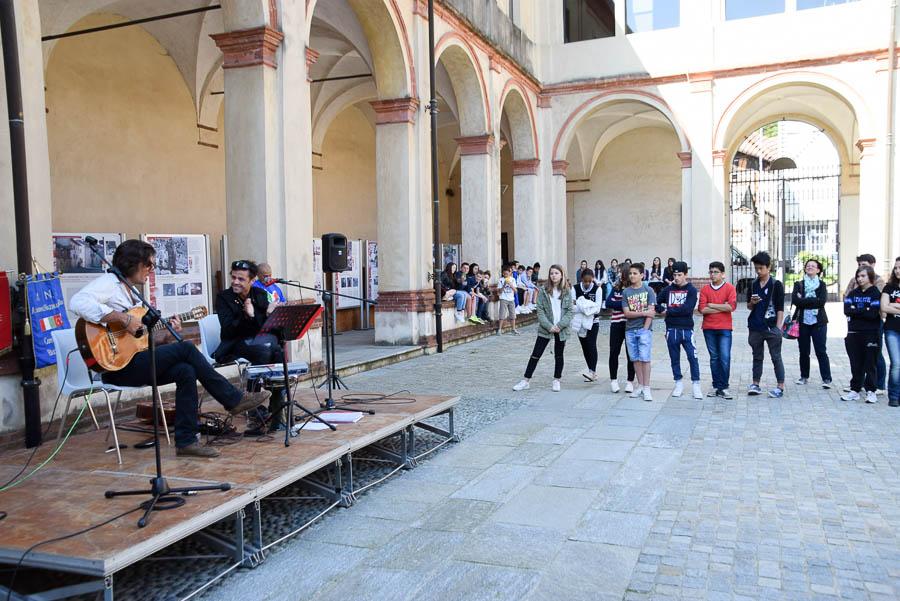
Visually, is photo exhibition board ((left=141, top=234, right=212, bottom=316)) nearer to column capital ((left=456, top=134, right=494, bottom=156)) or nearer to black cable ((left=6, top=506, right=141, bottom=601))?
column capital ((left=456, top=134, right=494, bottom=156))

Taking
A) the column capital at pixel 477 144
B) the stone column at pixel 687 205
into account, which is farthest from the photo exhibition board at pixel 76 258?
the stone column at pixel 687 205

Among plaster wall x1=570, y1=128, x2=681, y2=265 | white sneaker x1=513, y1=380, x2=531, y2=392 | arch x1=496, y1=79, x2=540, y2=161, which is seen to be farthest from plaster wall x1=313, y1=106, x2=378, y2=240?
white sneaker x1=513, y1=380, x2=531, y2=392

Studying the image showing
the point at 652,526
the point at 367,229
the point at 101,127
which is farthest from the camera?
the point at 367,229

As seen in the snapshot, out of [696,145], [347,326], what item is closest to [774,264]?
[696,145]

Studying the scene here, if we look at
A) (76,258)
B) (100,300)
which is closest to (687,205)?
(76,258)

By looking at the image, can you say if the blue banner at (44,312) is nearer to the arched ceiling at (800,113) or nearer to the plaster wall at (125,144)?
the plaster wall at (125,144)

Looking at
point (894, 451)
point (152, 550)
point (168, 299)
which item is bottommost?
point (894, 451)

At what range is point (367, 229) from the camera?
21656 millimetres

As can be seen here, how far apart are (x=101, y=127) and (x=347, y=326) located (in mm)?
6206

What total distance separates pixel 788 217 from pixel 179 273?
72.6ft

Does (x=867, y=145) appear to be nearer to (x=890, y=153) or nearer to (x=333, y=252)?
(x=890, y=153)

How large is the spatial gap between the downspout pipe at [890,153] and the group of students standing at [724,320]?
1121 centimetres

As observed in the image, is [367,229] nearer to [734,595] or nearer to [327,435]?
[327,435]

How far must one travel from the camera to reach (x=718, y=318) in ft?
26.7
